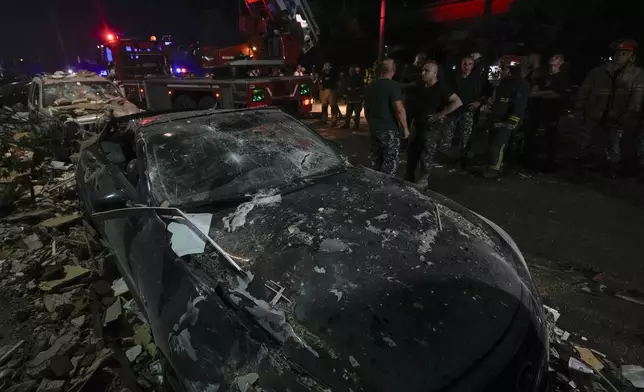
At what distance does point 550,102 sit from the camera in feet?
19.1

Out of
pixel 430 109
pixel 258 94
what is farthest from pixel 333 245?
pixel 258 94

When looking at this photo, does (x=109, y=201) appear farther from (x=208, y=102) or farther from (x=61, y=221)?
(x=208, y=102)

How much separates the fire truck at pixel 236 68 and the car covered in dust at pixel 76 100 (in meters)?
2.09

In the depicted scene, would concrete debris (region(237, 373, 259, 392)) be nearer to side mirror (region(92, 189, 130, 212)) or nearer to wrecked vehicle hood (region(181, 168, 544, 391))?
wrecked vehicle hood (region(181, 168, 544, 391))

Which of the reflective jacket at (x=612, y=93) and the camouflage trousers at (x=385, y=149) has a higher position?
the reflective jacket at (x=612, y=93)

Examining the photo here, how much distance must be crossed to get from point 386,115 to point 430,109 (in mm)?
737

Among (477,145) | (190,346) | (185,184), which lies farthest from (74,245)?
(477,145)

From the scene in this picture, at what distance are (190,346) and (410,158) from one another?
4.12m

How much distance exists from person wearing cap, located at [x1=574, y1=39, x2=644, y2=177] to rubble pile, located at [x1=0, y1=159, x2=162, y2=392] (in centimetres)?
664

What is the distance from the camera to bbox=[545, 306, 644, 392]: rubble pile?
2096mm

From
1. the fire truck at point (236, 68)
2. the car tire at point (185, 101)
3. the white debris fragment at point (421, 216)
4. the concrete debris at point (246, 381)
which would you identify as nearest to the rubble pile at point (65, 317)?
the concrete debris at point (246, 381)

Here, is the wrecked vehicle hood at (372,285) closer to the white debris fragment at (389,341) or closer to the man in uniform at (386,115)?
the white debris fragment at (389,341)

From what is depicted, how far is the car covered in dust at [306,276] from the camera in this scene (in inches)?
54.5

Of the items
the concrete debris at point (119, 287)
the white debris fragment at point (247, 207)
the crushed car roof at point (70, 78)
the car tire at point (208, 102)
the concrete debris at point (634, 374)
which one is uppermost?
the crushed car roof at point (70, 78)
